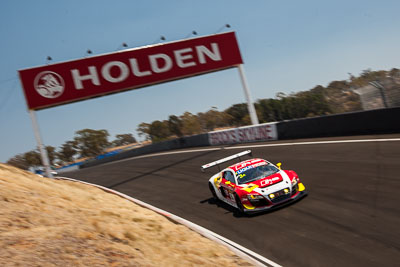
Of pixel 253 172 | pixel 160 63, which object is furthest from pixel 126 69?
pixel 253 172

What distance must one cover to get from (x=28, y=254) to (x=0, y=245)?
0.52m

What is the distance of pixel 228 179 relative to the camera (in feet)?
37.6

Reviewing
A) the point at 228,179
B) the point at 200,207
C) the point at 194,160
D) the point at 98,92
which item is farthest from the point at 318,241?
the point at 98,92

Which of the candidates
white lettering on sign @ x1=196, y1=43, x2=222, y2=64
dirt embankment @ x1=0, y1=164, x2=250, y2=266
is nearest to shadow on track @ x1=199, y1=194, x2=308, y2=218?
dirt embankment @ x1=0, y1=164, x2=250, y2=266

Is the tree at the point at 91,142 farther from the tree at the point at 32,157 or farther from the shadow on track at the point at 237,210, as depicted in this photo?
the shadow on track at the point at 237,210

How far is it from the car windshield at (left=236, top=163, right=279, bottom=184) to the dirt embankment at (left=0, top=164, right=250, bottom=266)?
87.8 inches

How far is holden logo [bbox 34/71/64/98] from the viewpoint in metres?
26.7

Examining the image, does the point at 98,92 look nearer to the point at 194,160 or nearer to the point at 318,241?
the point at 194,160

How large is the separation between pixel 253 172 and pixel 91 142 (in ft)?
302

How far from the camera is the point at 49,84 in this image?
26.9 metres

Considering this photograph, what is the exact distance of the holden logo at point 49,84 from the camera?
26.7 m

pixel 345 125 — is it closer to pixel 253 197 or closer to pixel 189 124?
pixel 253 197

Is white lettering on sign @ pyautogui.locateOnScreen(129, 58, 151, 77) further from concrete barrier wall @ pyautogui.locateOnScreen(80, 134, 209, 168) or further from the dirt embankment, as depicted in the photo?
the dirt embankment

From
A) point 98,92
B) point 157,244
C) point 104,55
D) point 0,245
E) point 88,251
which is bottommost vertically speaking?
point 157,244
